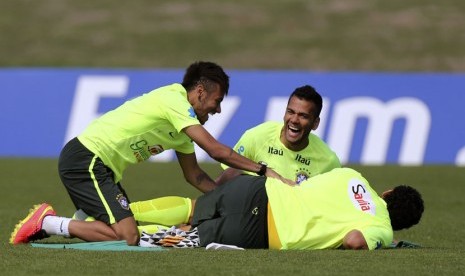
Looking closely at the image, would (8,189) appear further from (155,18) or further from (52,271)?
(155,18)

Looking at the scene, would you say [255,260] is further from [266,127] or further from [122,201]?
[266,127]

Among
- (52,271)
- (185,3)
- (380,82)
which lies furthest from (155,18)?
(52,271)

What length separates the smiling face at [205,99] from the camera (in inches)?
443

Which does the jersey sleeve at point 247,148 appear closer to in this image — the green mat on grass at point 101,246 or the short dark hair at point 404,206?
the green mat on grass at point 101,246

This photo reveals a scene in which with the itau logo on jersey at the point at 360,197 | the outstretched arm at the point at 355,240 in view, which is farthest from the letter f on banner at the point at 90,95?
the outstretched arm at the point at 355,240

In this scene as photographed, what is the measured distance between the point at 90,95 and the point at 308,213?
1494 centimetres

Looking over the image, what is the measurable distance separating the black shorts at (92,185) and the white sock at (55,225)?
265mm

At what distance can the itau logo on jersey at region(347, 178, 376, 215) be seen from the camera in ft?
34.6

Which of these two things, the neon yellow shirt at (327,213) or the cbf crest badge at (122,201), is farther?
the cbf crest badge at (122,201)

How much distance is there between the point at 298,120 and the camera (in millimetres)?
11984

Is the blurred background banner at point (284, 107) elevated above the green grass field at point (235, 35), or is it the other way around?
the green grass field at point (235, 35)

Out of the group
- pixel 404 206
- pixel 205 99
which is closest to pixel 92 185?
pixel 205 99

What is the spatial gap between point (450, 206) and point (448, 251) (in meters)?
5.76

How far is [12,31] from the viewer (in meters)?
35.3
